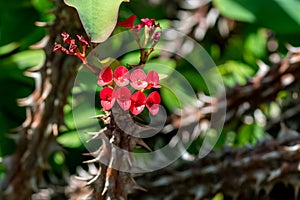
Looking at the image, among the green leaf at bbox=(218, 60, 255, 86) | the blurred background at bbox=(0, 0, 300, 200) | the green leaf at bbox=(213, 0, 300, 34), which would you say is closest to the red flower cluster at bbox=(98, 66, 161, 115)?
the blurred background at bbox=(0, 0, 300, 200)

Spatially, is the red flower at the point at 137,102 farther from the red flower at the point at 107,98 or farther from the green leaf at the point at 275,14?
the green leaf at the point at 275,14

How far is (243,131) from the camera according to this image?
5.16 ft

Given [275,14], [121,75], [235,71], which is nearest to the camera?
[121,75]

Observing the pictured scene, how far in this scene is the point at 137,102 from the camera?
0.80 metres

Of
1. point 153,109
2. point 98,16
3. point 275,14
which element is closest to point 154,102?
point 153,109

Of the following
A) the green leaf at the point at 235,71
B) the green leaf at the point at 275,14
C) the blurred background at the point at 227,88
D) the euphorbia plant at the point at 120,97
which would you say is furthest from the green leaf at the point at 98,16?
the green leaf at the point at 235,71

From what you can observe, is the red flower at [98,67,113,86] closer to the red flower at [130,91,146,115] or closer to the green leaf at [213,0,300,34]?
the red flower at [130,91,146,115]

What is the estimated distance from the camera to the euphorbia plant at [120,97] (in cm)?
79

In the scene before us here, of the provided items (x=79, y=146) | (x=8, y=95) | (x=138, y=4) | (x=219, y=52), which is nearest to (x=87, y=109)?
(x=79, y=146)

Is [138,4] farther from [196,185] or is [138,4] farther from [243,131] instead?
[196,185]

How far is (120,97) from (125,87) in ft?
0.04

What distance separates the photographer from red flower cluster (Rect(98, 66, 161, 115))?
2.59 ft

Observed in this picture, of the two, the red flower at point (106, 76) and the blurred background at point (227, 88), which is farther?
the blurred background at point (227, 88)

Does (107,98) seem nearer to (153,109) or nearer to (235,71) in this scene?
(153,109)
